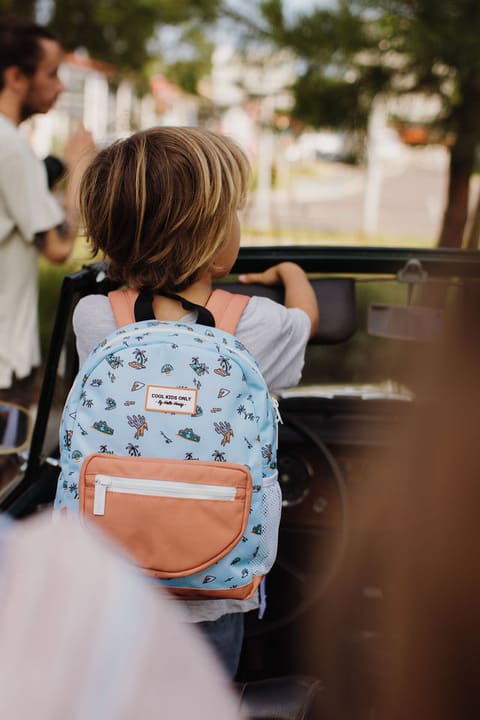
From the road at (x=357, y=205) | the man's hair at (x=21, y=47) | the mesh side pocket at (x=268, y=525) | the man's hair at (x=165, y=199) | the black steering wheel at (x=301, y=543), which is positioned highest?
the man's hair at (x=21, y=47)

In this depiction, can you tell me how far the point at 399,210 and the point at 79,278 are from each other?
62.3 feet

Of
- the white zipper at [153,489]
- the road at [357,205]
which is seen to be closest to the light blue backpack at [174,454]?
the white zipper at [153,489]

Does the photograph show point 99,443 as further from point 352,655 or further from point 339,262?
point 352,655

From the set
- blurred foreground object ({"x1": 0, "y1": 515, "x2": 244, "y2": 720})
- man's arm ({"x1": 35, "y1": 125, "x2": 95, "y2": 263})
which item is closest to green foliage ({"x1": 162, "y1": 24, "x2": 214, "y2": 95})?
man's arm ({"x1": 35, "y1": 125, "x2": 95, "y2": 263})

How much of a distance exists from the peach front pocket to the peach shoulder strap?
32 cm

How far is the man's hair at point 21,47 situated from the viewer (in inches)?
127

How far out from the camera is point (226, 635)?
1803 millimetres

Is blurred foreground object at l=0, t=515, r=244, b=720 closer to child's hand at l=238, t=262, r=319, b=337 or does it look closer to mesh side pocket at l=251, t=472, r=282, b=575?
mesh side pocket at l=251, t=472, r=282, b=575

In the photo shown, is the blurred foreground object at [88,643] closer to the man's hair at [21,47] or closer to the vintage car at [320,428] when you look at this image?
the vintage car at [320,428]

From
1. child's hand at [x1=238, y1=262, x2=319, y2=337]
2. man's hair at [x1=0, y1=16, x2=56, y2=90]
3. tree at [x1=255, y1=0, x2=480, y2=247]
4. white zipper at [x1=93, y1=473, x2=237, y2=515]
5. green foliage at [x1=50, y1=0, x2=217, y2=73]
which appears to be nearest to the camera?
white zipper at [x1=93, y1=473, x2=237, y2=515]

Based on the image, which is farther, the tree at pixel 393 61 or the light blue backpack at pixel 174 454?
the tree at pixel 393 61

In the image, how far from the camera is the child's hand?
198 centimetres

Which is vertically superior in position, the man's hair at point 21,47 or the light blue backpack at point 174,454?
the man's hair at point 21,47

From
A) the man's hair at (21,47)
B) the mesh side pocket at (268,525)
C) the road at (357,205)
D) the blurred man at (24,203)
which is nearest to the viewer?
the mesh side pocket at (268,525)
